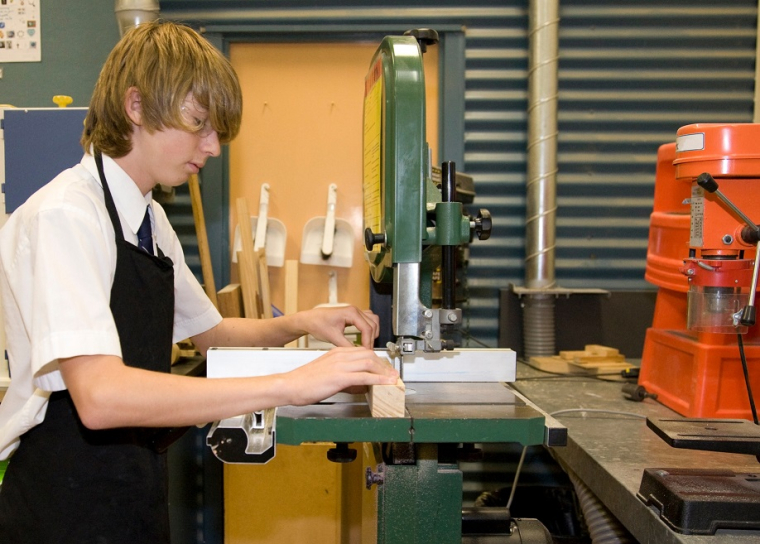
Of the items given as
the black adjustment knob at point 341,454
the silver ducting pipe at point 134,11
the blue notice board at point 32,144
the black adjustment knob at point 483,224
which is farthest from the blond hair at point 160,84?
the silver ducting pipe at point 134,11

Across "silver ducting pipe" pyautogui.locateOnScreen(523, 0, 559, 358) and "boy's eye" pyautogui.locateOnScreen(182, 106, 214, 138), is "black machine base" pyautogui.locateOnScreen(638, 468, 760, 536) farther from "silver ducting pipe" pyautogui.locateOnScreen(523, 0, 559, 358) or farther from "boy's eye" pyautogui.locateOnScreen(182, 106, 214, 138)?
"silver ducting pipe" pyautogui.locateOnScreen(523, 0, 559, 358)

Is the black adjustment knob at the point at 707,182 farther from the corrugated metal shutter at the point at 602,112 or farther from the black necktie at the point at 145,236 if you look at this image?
the corrugated metal shutter at the point at 602,112

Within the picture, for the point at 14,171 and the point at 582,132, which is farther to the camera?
the point at 582,132

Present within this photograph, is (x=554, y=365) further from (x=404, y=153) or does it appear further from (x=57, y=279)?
(x=57, y=279)

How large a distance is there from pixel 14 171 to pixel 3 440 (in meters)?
1.41

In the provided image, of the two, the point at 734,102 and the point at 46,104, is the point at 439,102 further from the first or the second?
the point at 46,104

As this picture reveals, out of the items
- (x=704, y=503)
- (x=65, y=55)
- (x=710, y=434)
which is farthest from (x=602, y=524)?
(x=65, y=55)

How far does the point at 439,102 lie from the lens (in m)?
3.22

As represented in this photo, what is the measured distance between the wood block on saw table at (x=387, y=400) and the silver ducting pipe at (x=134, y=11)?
227cm

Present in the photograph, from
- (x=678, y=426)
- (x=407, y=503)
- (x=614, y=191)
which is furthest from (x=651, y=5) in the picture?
(x=407, y=503)

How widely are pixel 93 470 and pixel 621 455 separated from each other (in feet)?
4.04

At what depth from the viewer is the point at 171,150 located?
1.47 meters

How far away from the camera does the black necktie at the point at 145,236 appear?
158cm

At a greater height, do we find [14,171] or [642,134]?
[642,134]
